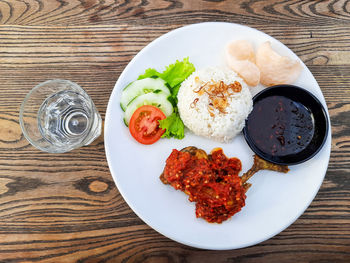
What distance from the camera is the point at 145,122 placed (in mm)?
2406

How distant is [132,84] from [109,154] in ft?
2.26

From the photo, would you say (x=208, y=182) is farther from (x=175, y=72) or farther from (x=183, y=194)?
(x=175, y=72)

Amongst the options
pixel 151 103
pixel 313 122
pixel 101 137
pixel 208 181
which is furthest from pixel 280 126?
pixel 101 137

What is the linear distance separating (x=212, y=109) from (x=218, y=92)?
172mm

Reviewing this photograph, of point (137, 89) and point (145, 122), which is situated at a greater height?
point (137, 89)

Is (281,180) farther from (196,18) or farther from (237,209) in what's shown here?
(196,18)

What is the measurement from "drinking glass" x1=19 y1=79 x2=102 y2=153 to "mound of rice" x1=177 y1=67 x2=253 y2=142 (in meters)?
0.92

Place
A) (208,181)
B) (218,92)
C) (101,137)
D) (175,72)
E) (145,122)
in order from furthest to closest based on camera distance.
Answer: (101,137) < (175,72) < (218,92) < (145,122) < (208,181)

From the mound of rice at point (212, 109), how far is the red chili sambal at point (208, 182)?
0.82 feet

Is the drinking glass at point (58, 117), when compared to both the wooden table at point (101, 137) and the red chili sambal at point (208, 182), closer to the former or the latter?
the wooden table at point (101, 137)

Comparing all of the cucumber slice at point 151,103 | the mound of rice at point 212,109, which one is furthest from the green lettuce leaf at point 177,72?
the cucumber slice at point 151,103

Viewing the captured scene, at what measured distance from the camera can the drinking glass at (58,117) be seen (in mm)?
2375

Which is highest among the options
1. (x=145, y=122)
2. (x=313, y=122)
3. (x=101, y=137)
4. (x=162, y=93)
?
(x=162, y=93)

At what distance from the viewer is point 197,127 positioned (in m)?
2.52
